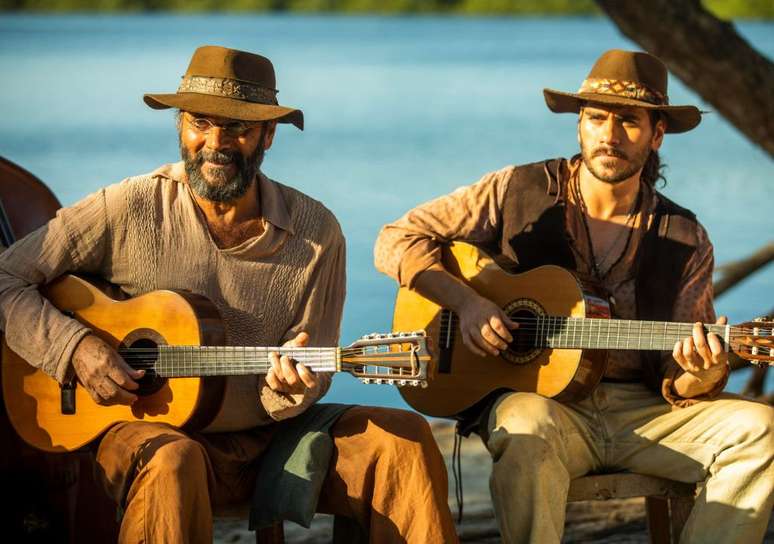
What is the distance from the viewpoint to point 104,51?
41.1 metres

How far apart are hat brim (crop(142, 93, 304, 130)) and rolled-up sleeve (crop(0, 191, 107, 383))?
1.19 feet

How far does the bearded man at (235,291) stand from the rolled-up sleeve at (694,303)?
85cm

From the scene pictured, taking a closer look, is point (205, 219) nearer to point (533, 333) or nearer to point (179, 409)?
point (179, 409)

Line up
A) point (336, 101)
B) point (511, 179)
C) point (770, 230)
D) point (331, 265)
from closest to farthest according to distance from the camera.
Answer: point (331, 265), point (511, 179), point (770, 230), point (336, 101)

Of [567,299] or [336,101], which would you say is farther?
[336,101]

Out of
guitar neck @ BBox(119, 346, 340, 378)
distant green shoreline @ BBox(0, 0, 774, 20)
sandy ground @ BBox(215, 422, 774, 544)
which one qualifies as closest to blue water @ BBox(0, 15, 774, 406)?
distant green shoreline @ BBox(0, 0, 774, 20)

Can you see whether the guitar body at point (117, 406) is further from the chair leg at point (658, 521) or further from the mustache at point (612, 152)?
the chair leg at point (658, 521)

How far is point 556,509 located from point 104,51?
38220mm

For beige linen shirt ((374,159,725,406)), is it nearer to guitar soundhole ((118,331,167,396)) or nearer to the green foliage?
guitar soundhole ((118,331,167,396))

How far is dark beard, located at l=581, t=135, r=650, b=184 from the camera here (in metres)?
4.75

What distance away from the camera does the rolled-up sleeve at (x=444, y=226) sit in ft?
16.2

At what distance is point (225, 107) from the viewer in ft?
14.2

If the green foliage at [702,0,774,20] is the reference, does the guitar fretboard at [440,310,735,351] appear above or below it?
above

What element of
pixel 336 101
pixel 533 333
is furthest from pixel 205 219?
pixel 336 101
